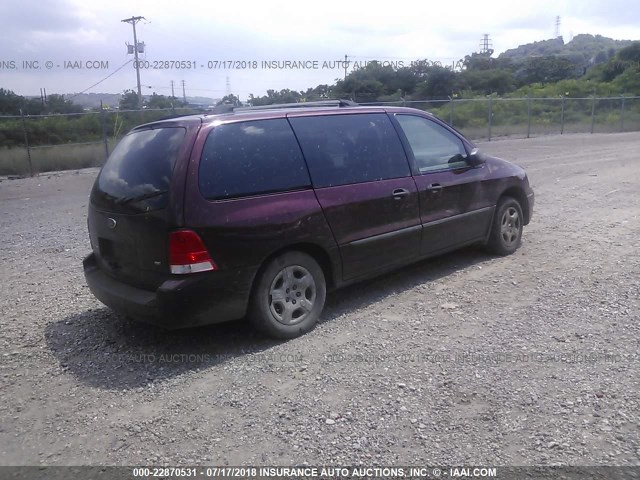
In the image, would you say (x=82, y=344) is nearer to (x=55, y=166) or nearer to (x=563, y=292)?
(x=563, y=292)

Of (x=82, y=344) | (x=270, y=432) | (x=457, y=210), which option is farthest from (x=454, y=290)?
(x=82, y=344)

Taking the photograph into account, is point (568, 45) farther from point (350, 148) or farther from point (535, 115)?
point (350, 148)

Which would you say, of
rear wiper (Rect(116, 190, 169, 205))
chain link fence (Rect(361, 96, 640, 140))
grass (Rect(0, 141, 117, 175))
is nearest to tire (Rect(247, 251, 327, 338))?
rear wiper (Rect(116, 190, 169, 205))

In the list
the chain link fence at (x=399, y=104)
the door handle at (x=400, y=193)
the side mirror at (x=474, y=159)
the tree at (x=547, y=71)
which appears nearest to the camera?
the door handle at (x=400, y=193)

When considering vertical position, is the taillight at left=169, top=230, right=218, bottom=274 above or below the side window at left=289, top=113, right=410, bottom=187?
below

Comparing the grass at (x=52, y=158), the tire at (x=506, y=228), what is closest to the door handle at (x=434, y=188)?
the tire at (x=506, y=228)

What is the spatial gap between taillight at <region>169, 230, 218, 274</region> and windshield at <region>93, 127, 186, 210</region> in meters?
0.27

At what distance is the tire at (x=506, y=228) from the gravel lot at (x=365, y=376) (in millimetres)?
177

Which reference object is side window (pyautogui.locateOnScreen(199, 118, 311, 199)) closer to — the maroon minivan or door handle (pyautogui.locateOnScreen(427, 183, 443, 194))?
the maroon minivan

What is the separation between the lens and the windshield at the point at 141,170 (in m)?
4.23

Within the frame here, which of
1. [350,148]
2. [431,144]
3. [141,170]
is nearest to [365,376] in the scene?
[350,148]

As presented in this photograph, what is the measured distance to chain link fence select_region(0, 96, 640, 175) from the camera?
1723cm

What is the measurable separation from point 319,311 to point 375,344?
575 mm

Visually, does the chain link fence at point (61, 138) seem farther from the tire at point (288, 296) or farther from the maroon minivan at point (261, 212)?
the tire at point (288, 296)
